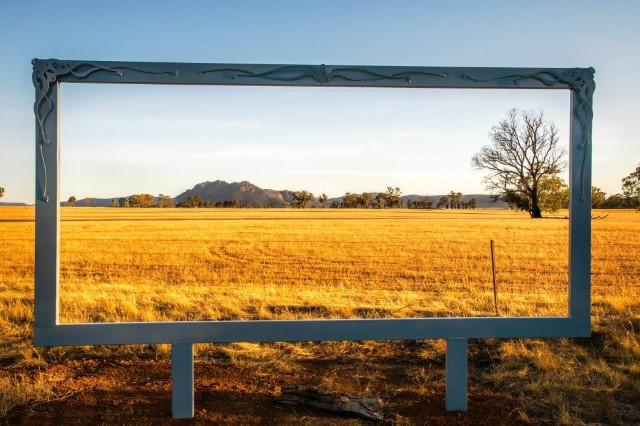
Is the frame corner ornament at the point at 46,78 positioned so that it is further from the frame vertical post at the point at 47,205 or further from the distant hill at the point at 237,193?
the distant hill at the point at 237,193

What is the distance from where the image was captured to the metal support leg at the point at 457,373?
434 cm

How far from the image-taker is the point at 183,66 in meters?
4.16

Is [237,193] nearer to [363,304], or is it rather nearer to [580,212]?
[363,304]

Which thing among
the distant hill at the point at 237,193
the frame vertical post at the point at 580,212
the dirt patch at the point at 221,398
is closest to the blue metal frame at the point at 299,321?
the frame vertical post at the point at 580,212

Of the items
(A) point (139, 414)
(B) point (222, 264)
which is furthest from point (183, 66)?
(B) point (222, 264)

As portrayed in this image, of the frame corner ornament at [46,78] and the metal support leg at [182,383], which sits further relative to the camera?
the metal support leg at [182,383]

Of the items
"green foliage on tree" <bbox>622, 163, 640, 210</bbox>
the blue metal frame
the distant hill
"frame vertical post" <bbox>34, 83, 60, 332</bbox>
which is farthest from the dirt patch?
"green foliage on tree" <bbox>622, 163, 640, 210</bbox>

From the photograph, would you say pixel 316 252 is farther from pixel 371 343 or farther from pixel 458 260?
pixel 371 343

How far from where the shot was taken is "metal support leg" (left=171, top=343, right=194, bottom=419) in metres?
4.22

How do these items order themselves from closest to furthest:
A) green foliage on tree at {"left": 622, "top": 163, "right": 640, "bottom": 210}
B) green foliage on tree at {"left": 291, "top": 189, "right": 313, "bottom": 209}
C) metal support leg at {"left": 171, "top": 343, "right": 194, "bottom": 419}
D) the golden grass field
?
metal support leg at {"left": 171, "top": 343, "right": 194, "bottom": 419} → the golden grass field → green foliage on tree at {"left": 291, "top": 189, "right": 313, "bottom": 209} → green foliage on tree at {"left": 622, "top": 163, "right": 640, "bottom": 210}

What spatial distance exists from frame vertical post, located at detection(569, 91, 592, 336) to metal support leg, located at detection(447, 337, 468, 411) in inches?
38.2

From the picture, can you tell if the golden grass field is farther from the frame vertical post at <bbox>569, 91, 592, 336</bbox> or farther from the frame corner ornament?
the frame corner ornament

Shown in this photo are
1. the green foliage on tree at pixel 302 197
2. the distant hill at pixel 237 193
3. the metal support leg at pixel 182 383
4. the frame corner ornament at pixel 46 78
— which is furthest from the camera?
the green foliage on tree at pixel 302 197

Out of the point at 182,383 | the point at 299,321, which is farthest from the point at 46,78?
the point at 299,321
